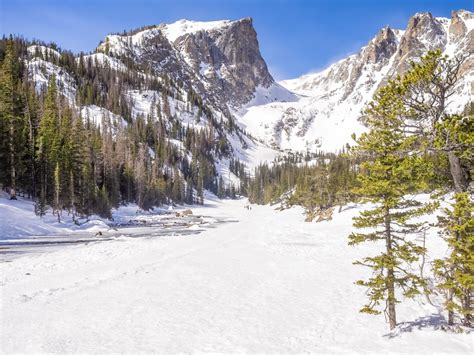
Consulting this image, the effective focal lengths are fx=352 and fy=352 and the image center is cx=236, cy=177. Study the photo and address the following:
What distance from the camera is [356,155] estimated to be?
539 inches

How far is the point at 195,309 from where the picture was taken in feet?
49.1

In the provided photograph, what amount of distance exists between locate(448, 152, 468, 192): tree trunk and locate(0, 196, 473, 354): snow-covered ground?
5.09m

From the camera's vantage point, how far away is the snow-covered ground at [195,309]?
1152 centimetres

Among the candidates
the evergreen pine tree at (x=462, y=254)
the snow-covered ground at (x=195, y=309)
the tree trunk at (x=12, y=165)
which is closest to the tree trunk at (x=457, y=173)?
the evergreen pine tree at (x=462, y=254)

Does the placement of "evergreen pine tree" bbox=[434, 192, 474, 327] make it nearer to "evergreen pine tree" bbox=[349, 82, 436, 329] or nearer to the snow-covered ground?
"evergreen pine tree" bbox=[349, 82, 436, 329]

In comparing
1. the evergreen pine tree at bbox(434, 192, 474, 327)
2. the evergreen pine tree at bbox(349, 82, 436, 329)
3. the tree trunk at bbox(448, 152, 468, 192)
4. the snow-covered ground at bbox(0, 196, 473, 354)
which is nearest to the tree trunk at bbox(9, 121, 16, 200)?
the snow-covered ground at bbox(0, 196, 473, 354)

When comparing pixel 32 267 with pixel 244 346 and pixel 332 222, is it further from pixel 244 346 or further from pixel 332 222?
pixel 332 222

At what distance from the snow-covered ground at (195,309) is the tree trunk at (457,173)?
5.09 metres

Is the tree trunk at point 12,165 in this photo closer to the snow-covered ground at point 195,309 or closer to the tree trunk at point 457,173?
the snow-covered ground at point 195,309

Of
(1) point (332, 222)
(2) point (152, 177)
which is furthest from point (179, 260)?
(2) point (152, 177)

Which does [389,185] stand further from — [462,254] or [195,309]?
[195,309]

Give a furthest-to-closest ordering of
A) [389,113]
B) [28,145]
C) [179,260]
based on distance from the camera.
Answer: [28,145]
[179,260]
[389,113]

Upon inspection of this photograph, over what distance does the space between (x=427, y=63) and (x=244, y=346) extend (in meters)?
11.7

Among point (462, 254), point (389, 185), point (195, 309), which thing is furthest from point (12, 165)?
point (462, 254)
